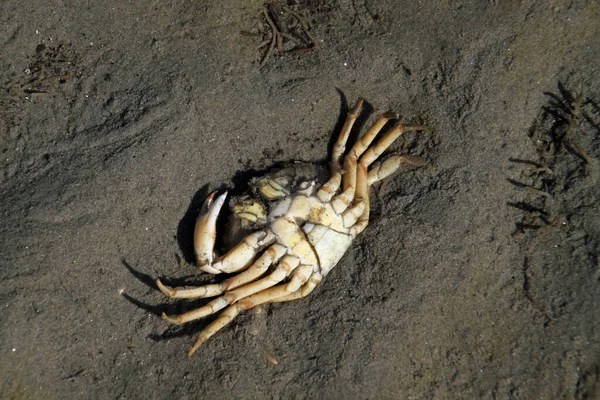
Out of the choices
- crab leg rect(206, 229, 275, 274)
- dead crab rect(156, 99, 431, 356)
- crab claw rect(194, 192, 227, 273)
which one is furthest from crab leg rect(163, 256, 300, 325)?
crab claw rect(194, 192, 227, 273)

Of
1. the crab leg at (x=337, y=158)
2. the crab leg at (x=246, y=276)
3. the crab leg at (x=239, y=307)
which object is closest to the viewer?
the crab leg at (x=239, y=307)

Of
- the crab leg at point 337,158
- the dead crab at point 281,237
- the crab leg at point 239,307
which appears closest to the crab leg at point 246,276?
the dead crab at point 281,237

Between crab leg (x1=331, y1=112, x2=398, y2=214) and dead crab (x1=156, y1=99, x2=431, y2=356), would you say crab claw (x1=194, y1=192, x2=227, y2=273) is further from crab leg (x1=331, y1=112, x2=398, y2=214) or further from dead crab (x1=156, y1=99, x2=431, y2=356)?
crab leg (x1=331, y1=112, x2=398, y2=214)

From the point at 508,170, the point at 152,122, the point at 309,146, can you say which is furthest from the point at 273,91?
the point at 508,170

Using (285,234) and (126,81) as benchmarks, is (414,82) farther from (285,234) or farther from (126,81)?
(126,81)

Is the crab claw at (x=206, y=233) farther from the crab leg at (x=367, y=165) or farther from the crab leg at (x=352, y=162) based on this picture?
the crab leg at (x=367, y=165)

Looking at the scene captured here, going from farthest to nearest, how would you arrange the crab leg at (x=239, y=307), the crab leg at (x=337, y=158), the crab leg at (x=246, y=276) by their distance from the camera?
the crab leg at (x=337, y=158) → the crab leg at (x=246, y=276) → the crab leg at (x=239, y=307)
